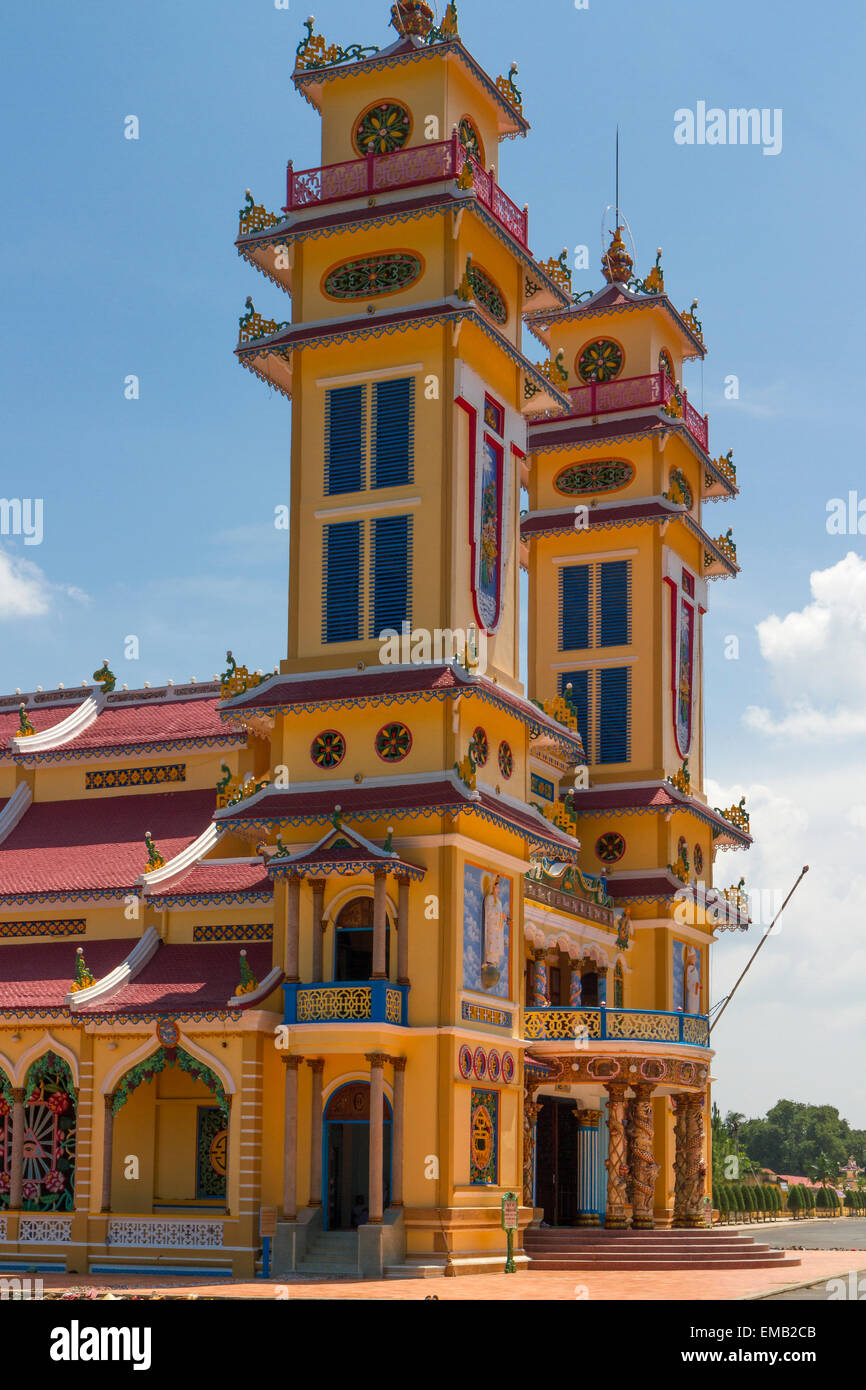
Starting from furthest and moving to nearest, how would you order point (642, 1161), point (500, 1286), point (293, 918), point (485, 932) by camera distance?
point (642, 1161) → point (485, 932) → point (293, 918) → point (500, 1286)

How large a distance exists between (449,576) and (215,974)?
9.00 metres

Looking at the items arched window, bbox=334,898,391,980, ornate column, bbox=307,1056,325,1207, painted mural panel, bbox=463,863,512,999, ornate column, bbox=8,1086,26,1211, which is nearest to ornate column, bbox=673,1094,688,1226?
painted mural panel, bbox=463,863,512,999

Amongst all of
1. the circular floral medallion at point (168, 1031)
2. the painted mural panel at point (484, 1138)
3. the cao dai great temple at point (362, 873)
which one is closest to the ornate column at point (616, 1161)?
the cao dai great temple at point (362, 873)

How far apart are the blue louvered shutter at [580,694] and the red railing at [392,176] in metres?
13.3

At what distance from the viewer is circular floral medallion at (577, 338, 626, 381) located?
165 ft

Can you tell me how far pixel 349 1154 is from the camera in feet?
114

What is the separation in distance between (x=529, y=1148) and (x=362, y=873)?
26.4 ft

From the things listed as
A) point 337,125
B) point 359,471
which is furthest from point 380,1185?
point 337,125

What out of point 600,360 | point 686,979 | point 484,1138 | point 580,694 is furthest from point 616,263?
point 484,1138

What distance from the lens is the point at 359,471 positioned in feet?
120

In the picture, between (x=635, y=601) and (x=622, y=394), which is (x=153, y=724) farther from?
(x=622, y=394)

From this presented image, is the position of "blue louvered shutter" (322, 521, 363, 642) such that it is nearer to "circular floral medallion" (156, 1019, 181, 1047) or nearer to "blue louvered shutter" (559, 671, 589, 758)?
"circular floral medallion" (156, 1019, 181, 1047)

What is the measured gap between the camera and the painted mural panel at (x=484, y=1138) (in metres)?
33.7

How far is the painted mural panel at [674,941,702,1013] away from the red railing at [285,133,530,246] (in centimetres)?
1858
